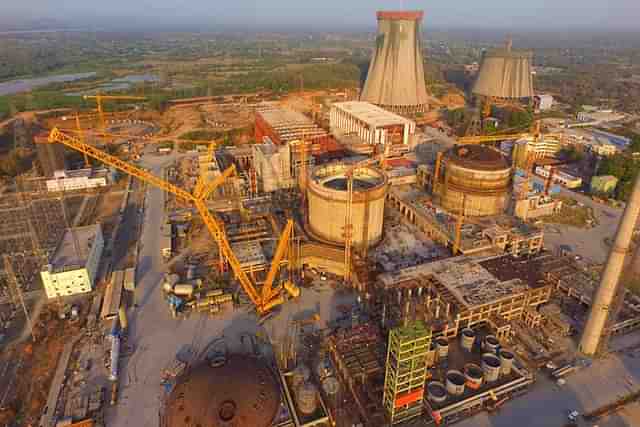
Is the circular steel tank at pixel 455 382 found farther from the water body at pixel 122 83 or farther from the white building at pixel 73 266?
the water body at pixel 122 83

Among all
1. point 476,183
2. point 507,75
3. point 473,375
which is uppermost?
point 507,75

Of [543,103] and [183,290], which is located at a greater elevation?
[543,103]

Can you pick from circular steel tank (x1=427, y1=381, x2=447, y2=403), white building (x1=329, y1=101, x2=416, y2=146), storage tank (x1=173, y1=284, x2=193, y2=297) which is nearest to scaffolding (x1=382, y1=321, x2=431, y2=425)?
circular steel tank (x1=427, y1=381, x2=447, y2=403)

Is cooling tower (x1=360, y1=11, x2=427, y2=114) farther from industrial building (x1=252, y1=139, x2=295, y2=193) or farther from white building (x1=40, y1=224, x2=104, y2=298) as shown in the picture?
white building (x1=40, y1=224, x2=104, y2=298)

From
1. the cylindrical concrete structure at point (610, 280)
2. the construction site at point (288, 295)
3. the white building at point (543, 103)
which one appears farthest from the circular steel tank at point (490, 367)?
the white building at point (543, 103)

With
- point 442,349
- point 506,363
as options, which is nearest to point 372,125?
point 442,349

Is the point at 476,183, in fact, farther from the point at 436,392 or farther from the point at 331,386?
the point at 331,386

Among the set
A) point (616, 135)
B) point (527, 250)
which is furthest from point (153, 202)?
point (616, 135)
